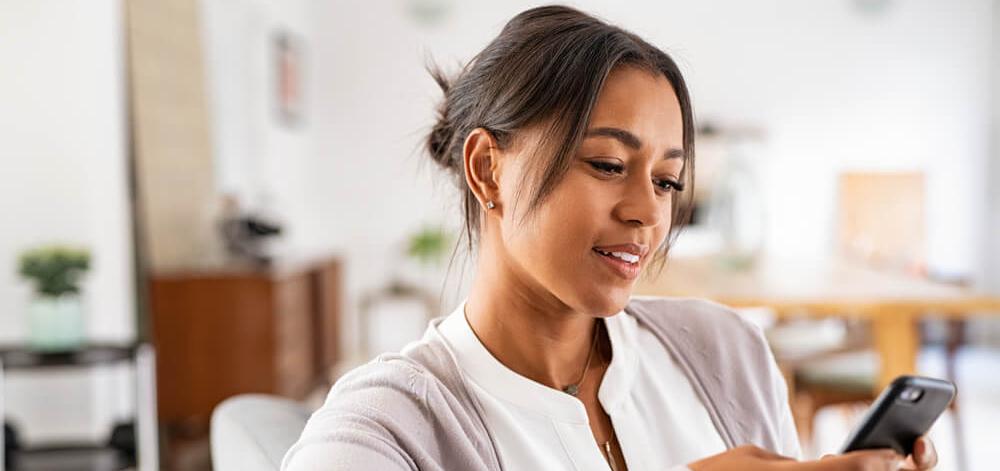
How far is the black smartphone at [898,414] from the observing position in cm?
84

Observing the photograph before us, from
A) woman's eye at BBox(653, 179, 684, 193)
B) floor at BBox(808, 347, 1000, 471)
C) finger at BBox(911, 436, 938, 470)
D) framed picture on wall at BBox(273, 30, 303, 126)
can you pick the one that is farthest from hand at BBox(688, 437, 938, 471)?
framed picture on wall at BBox(273, 30, 303, 126)

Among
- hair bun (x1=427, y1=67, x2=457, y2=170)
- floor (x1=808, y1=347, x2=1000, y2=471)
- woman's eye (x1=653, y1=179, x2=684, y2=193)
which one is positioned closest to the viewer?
woman's eye (x1=653, y1=179, x2=684, y2=193)

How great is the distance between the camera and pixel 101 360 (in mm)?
3207

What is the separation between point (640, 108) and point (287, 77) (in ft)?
18.7

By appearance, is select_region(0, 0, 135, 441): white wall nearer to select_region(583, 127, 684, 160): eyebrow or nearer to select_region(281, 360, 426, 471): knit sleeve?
select_region(281, 360, 426, 471): knit sleeve

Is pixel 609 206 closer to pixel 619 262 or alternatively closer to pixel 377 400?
pixel 619 262

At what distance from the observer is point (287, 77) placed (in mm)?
6480

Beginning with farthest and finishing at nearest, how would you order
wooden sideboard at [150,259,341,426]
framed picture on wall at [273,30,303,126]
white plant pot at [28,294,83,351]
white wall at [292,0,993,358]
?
white wall at [292,0,993,358], framed picture on wall at [273,30,303,126], wooden sideboard at [150,259,341,426], white plant pot at [28,294,83,351]

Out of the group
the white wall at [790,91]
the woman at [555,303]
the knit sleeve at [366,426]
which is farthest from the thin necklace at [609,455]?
the white wall at [790,91]

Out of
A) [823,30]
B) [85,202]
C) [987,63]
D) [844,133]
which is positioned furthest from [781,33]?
[85,202]

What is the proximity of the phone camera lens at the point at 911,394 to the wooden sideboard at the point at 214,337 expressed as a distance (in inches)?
153

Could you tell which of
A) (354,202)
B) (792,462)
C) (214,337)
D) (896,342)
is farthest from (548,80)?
(354,202)

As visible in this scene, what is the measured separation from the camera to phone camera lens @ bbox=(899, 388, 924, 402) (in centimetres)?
84

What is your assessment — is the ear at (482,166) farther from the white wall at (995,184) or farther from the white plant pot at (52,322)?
the white wall at (995,184)
